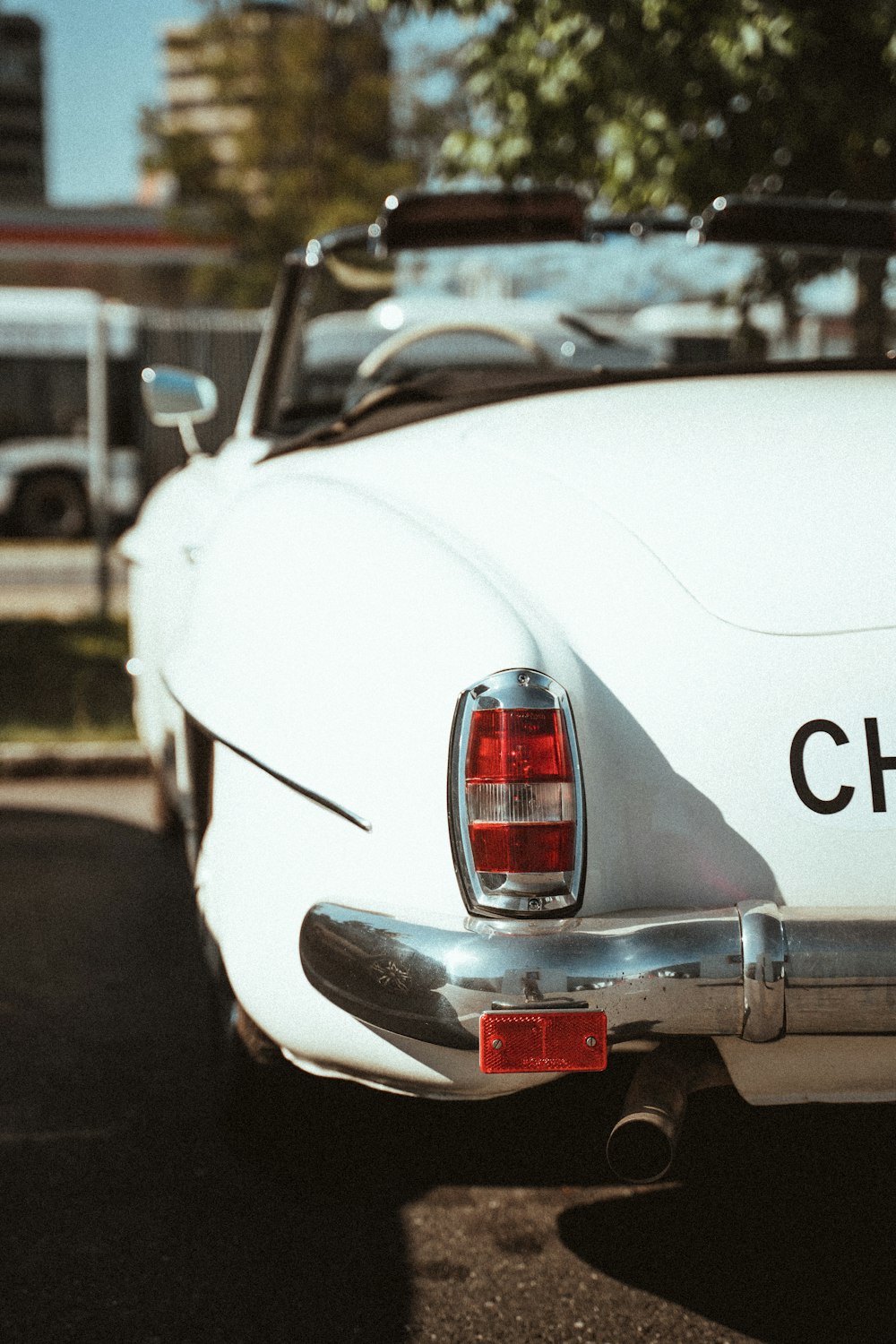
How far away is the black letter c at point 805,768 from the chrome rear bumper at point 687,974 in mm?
145

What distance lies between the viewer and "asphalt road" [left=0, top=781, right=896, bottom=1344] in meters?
2.32

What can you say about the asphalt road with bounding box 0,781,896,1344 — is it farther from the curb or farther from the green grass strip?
the green grass strip

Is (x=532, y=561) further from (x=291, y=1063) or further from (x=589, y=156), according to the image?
(x=589, y=156)

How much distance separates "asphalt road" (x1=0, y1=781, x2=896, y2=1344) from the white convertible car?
1.16 feet

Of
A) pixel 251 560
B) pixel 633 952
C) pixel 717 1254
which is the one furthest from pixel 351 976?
pixel 717 1254

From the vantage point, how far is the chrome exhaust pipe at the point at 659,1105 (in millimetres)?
2010

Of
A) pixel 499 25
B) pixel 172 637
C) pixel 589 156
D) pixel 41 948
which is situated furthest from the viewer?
pixel 589 156

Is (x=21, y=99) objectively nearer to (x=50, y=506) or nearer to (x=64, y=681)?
(x=50, y=506)

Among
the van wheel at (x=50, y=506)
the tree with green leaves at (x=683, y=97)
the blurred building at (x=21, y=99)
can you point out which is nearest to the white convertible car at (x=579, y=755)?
the tree with green leaves at (x=683, y=97)

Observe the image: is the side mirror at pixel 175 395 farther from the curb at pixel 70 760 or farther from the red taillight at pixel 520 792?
the red taillight at pixel 520 792

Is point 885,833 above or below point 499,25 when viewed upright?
below

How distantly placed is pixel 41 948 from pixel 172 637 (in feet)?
3.50

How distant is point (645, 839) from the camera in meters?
2.08

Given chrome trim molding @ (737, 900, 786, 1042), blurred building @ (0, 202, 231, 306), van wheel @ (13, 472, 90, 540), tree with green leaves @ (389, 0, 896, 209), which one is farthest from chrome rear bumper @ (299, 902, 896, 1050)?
blurred building @ (0, 202, 231, 306)
